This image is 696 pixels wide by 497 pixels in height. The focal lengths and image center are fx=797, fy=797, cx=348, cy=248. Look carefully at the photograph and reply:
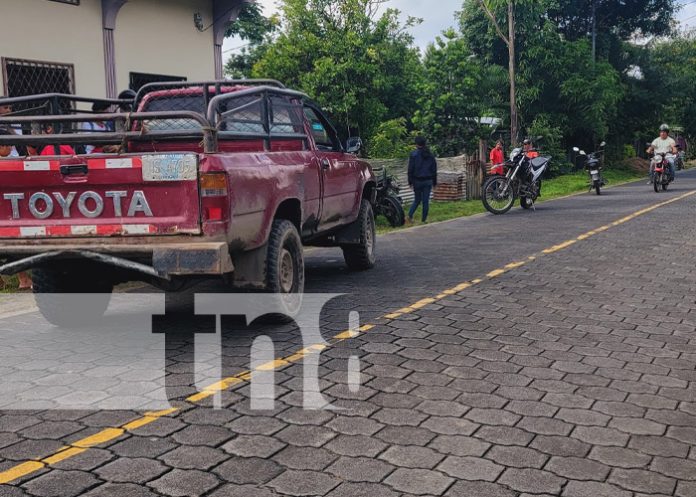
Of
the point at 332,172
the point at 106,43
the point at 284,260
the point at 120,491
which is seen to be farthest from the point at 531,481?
the point at 106,43

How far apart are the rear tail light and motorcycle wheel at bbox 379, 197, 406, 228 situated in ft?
33.0

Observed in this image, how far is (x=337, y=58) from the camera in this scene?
108ft

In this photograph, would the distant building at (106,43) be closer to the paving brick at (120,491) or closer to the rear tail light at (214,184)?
the rear tail light at (214,184)

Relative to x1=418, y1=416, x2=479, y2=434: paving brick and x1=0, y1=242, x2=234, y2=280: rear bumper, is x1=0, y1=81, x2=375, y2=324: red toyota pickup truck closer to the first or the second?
x1=0, y1=242, x2=234, y2=280: rear bumper

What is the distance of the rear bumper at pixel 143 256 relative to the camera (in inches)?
215

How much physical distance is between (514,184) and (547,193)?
8.66 metres

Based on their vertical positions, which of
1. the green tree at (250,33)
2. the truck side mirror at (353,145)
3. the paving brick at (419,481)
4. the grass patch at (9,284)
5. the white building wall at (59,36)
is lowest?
the paving brick at (419,481)

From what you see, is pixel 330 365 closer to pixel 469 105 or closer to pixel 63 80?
pixel 63 80

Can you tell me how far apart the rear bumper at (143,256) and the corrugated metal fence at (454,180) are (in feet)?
48.5

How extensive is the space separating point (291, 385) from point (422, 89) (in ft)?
90.5

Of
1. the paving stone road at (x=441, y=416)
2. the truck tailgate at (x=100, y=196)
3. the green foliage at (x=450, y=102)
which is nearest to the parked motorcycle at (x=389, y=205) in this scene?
the paving stone road at (x=441, y=416)

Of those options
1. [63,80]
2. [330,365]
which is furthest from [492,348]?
[63,80]

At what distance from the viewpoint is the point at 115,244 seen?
5.75 m

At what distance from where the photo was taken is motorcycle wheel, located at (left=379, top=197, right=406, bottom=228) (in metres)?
15.4
